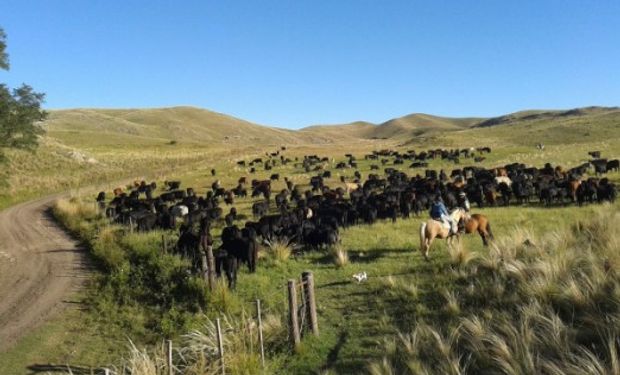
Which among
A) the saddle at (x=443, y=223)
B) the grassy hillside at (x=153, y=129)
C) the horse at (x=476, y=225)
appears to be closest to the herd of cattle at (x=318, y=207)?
the saddle at (x=443, y=223)

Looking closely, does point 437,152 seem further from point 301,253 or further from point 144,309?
point 144,309

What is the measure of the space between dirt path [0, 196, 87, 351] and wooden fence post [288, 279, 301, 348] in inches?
283

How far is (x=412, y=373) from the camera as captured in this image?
7.43 metres

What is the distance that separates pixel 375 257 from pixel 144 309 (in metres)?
6.97

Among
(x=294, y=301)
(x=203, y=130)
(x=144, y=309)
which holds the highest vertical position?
(x=203, y=130)

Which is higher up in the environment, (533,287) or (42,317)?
(533,287)

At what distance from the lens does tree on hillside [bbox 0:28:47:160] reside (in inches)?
1430

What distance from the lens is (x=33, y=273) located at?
17.6 meters

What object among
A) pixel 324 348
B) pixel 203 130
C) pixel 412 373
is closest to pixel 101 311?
pixel 324 348

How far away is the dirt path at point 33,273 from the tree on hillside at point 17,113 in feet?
40.7

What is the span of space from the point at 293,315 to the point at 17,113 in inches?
1433

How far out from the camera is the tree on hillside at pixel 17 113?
36.3 m

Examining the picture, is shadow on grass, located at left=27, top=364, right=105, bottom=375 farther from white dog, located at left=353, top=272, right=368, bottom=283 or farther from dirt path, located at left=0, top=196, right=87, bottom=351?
white dog, located at left=353, top=272, right=368, bottom=283

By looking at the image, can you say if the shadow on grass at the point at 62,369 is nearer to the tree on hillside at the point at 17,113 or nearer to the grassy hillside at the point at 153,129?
the tree on hillside at the point at 17,113
